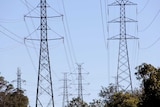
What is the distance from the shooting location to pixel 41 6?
54250 mm

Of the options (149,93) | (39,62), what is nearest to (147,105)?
(149,93)

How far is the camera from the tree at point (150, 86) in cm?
5119

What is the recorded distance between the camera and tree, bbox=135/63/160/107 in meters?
51.2

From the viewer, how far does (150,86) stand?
5200 centimetres

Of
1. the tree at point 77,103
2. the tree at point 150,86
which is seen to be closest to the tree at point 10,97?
the tree at point 77,103

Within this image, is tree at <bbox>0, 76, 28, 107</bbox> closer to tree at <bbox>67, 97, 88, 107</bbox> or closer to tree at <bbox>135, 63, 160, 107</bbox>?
tree at <bbox>67, 97, 88, 107</bbox>

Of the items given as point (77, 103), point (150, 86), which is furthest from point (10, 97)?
point (150, 86)

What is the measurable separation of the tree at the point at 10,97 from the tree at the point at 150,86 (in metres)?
53.6

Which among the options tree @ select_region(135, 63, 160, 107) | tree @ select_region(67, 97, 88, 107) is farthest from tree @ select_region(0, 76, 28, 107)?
tree @ select_region(135, 63, 160, 107)

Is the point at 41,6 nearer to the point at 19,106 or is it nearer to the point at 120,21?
the point at 120,21

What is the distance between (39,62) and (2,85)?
5627 cm

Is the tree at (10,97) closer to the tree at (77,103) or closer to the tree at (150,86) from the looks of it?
the tree at (77,103)

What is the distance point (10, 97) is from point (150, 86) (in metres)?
59.6

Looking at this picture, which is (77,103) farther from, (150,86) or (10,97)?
(150,86)
